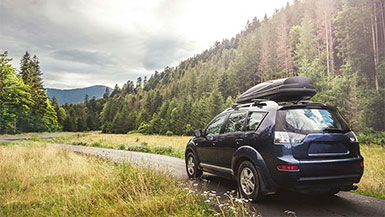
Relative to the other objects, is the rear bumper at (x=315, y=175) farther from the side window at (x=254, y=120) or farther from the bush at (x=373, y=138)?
the bush at (x=373, y=138)

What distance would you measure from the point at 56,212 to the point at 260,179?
3714mm

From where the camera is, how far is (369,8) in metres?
33.5

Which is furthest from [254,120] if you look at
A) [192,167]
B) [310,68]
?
[310,68]

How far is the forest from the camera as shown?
2933 cm

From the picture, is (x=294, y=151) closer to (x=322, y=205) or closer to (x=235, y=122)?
(x=322, y=205)

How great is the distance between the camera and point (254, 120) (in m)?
5.44

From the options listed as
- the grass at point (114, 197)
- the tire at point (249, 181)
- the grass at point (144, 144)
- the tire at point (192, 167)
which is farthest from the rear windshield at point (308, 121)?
the grass at point (144, 144)

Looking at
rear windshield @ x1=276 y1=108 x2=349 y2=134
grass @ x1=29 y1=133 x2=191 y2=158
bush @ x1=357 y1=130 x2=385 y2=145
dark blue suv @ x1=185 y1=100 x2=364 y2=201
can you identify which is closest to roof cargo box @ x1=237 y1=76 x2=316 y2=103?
dark blue suv @ x1=185 y1=100 x2=364 y2=201

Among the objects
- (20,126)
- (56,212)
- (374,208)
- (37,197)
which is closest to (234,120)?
(374,208)

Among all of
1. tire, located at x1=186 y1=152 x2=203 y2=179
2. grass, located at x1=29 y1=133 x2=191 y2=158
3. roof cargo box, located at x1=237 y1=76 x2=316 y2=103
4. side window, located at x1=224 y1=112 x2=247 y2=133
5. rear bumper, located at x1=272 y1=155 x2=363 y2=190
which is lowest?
grass, located at x1=29 y1=133 x2=191 y2=158

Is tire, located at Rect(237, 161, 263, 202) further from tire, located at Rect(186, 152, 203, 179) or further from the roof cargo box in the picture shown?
tire, located at Rect(186, 152, 203, 179)

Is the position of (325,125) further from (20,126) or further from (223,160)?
(20,126)

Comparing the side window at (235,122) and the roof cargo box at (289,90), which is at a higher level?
the roof cargo box at (289,90)

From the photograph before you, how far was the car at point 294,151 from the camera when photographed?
4.51 meters
